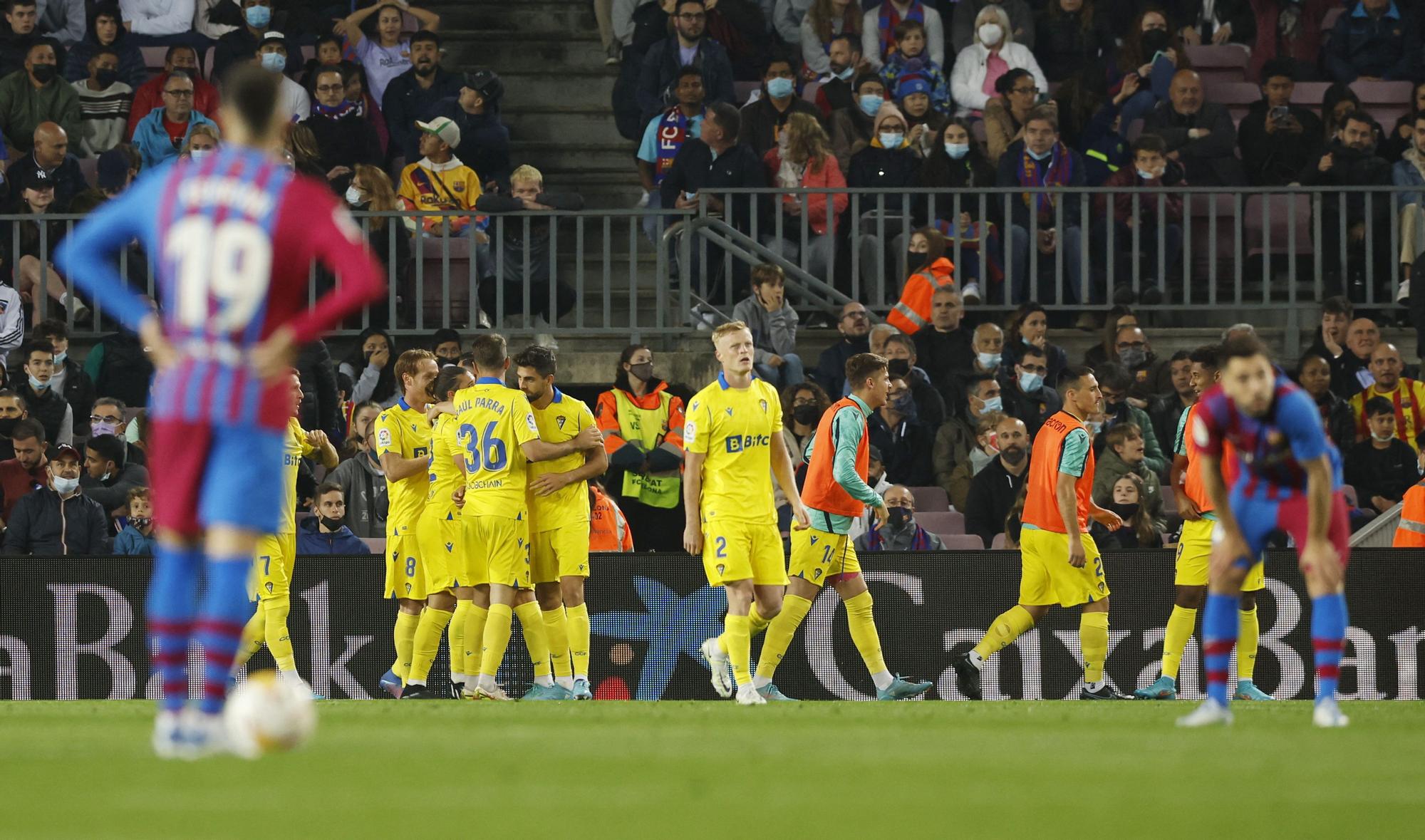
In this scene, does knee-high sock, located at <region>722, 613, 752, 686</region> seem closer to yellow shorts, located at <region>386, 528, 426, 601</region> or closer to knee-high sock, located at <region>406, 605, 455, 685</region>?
knee-high sock, located at <region>406, 605, 455, 685</region>

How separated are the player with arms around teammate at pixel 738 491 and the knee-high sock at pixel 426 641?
71.1 inches

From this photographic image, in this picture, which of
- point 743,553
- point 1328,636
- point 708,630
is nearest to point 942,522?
point 708,630

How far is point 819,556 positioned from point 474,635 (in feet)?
7.51

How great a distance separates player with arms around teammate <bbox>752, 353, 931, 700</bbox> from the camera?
40.7ft

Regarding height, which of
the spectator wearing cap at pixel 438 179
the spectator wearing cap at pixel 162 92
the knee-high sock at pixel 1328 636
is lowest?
the knee-high sock at pixel 1328 636

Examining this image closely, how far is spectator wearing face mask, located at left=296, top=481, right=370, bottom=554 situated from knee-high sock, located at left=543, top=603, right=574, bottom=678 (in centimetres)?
221

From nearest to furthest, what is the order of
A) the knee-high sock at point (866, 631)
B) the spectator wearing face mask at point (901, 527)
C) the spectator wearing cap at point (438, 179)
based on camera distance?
the knee-high sock at point (866, 631), the spectator wearing face mask at point (901, 527), the spectator wearing cap at point (438, 179)

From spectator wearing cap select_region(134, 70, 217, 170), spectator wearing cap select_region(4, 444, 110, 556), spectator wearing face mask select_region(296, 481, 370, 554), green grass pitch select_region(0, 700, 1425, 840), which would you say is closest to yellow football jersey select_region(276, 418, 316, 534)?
spectator wearing face mask select_region(296, 481, 370, 554)

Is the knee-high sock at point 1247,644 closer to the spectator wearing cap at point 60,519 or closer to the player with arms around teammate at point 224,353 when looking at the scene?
the spectator wearing cap at point 60,519

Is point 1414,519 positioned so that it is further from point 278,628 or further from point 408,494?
point 278,628

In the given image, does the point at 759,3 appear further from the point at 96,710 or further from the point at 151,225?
the point at 151,225

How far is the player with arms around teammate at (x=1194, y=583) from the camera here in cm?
1273

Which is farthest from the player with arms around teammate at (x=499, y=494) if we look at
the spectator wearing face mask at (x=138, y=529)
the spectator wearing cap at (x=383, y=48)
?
the spectator wearing cap at (x=383, y=48)

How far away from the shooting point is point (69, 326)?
17.0 meters
